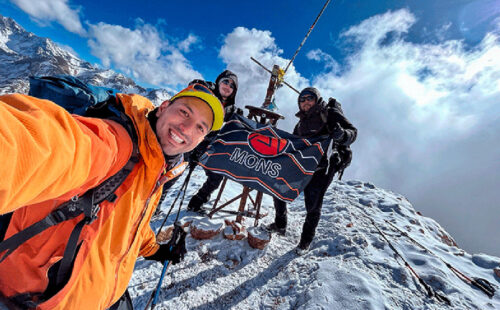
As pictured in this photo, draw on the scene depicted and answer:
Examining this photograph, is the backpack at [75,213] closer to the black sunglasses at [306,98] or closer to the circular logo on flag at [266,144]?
the circular logo on flag at [266,144]

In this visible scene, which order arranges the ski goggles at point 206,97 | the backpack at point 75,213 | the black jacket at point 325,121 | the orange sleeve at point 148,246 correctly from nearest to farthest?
the backpack at point 75,213 < the ski goggles at point 206,97 < the orange sleeve at point 148,246 < the black jacket at point 325,121

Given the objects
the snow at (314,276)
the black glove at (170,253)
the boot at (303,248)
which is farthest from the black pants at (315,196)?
the black glove at (170,253)

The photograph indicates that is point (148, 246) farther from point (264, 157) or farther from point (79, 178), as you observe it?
point (264, 157)

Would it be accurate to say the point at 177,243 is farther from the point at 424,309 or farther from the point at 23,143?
the point at 424,309

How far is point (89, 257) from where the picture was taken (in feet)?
4.02

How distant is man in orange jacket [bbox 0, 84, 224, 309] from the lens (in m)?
0.63

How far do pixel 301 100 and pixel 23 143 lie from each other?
15.8 feet

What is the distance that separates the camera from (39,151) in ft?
2.08

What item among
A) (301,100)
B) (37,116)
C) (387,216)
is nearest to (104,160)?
(37,116)

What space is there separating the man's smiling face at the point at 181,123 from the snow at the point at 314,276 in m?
2.62

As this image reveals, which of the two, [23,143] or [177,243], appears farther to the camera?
[177,243]

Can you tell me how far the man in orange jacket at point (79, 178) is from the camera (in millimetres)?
627

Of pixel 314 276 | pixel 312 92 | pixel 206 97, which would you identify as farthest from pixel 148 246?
pixel 312 92

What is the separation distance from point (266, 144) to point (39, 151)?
4.15 m
